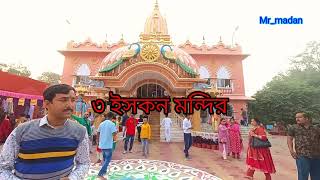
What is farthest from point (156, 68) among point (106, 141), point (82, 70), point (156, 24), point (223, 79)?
point (82, 70)

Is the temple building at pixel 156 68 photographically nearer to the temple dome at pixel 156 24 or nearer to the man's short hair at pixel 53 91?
the temple dome at pixel 156 24

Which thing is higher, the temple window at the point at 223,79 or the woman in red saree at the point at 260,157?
the temple window at the point at 223,79

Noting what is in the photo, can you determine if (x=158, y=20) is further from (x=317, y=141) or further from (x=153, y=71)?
(x=317, y=141)

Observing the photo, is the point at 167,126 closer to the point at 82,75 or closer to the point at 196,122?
the point at 196,122

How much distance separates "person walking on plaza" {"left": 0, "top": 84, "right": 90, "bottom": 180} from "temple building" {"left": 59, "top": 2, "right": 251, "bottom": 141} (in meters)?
12.7

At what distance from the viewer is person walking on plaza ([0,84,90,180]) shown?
70.5 inches

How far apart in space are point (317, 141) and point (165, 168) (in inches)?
167

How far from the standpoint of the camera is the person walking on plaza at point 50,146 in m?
1.79

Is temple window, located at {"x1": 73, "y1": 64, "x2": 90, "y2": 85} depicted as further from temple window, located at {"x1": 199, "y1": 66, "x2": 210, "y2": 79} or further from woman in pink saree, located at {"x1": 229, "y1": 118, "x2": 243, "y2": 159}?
woman in pink saree, located at {"x1": 229, "y1": 118, "x2": 243, "y2": 159}

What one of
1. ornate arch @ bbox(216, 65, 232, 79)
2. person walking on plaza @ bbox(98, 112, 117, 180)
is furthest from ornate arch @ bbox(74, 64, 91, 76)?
person walking on plaza @ bbox(98, 112, 117, 180)

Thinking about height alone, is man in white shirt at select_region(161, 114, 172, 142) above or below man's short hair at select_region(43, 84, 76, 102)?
below

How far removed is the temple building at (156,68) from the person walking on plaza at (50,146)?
41.7ft

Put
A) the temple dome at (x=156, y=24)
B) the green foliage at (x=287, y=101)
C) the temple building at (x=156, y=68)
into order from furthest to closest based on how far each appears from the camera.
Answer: the green foliage at (x=287, y=101) < the temple dome at (x=156, y=24) < the temple building at (x=156, y=68)

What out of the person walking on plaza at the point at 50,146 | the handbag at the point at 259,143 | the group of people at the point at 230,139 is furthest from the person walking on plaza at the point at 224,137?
the person walking on plaza at the point at 50,146
